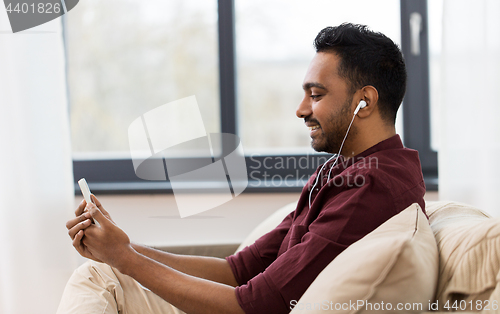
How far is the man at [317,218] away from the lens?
88 cm

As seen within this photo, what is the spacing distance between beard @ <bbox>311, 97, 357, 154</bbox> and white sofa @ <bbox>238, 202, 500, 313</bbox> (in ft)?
1.10

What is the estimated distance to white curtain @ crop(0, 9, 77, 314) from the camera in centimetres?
180

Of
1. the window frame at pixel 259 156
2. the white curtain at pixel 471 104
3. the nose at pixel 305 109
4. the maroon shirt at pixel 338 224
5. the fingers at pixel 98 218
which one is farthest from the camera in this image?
the window frame at pixel 259 156

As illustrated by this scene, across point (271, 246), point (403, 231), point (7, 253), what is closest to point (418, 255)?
point (403, 231)

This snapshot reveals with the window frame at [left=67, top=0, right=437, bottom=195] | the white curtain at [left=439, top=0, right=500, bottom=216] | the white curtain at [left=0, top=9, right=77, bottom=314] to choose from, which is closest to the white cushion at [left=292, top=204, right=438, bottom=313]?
the white curtain at [left=439, top=0, right=500, bottom=216]

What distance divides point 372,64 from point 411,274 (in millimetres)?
584

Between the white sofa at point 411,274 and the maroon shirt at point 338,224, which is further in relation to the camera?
the maroon shirt at point 338,224

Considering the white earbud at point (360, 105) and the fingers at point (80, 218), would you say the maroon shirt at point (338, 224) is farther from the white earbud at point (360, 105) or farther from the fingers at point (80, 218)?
the fingers at point (80, 218)

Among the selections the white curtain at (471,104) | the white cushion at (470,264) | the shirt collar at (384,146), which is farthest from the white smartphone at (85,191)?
the white curtain at (471,104)

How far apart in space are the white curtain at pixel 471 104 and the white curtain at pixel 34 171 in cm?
165

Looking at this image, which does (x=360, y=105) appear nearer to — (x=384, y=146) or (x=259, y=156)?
(x=384, y=146)

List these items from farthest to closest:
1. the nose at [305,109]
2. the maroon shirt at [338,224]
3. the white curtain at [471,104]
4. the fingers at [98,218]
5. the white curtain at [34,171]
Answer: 1. the white curtain at [34,171]
2. the white curtain at [471,104]
3. the nose at [305,109]
4. the fingers at [98,218]
5. the maroon shirt at [338,224]

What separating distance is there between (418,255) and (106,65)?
74.5 inches

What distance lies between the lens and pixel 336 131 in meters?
1.10
